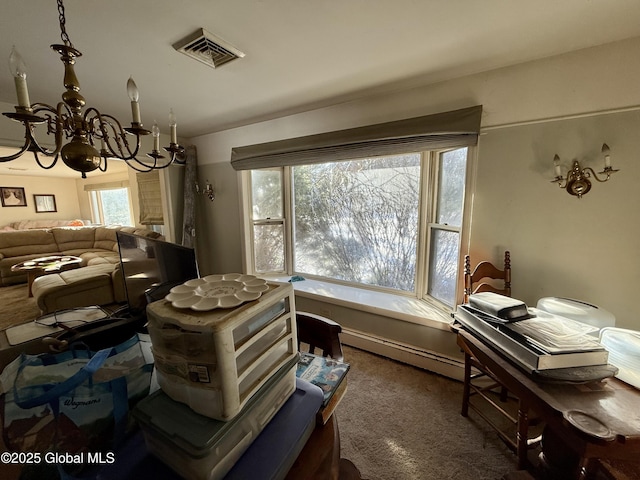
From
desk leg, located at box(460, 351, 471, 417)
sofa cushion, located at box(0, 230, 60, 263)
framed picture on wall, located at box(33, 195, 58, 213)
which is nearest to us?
desk leg, located at box(460, 351, 471, 417)

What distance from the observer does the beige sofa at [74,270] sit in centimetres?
284

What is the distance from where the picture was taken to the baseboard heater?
5.85 ft

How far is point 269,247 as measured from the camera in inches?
109

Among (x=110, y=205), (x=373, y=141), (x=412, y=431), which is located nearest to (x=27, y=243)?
(x=110, y=205)

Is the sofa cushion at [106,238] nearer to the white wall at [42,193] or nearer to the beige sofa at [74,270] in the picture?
the beige sofa at [74,270]

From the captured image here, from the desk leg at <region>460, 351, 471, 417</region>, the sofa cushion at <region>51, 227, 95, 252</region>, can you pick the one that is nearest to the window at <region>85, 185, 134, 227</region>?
the sofa cushion at <region>51, 227, 95, 252</region>

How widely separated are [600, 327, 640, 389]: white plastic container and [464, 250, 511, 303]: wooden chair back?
584 mm

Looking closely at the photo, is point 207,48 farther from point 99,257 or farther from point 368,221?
point 99,257

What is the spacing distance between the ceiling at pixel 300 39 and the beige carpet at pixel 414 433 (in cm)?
209

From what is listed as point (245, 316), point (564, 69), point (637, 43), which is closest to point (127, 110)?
point (245, 316)

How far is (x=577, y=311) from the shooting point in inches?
46.1

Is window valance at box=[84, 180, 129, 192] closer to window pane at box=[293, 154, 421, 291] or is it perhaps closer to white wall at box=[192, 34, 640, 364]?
window pane at box=[293, 154, 421, 291]

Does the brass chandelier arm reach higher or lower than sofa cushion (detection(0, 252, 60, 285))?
higher

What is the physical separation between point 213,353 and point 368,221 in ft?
6.59
